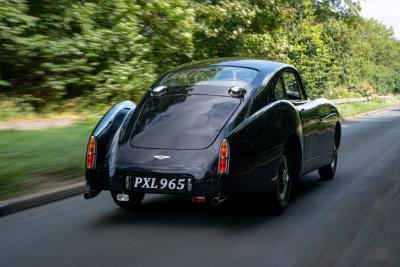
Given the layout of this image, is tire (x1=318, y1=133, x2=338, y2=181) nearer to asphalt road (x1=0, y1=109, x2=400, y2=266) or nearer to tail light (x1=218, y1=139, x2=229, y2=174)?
asphalt road (x1=0, y1=109, x2=400, y2=266)

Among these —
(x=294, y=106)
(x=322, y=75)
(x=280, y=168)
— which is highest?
(x=294, y=106)

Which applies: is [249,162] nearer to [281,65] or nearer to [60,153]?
[281,65]

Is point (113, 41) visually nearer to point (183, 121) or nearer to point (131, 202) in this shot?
point (131, 202)

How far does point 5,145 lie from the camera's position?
796 centimetres

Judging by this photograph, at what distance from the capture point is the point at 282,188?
20.7 feet

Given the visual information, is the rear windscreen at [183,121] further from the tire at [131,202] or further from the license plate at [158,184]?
the tire at [131,202]

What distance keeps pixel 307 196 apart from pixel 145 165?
2599 millimetres

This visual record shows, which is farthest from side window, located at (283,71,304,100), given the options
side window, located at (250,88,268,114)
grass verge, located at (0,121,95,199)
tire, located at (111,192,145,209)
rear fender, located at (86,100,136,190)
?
grass verge, located at (0,121,95,199)

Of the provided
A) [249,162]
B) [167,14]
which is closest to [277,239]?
[249,162]

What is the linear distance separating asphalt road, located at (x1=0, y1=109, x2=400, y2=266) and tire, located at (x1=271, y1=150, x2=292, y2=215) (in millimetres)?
107

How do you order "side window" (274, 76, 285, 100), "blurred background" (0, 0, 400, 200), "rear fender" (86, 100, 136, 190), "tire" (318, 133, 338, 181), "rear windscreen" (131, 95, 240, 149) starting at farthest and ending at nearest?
"tire" (318, 133, 338, 181) < "blurred background" (0, 0, 400, 200) < "side window" (274, 76, 285, 100) < "rear fender" (86, 100, 136, 190) < "rear windscreen" (131, 95, 240, 149)

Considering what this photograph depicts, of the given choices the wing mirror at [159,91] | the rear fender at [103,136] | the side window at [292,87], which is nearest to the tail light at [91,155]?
the rear fender at [103,136]

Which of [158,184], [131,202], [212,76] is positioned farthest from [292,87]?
[158,184]

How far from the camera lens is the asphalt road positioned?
455 cm
